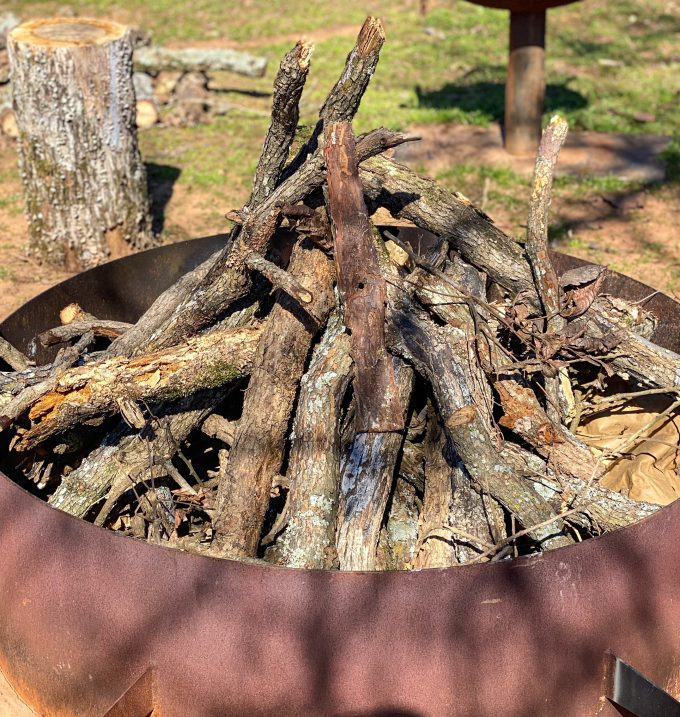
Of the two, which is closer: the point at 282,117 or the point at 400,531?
the point at 400,531

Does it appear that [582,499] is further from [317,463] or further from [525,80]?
[525,80]

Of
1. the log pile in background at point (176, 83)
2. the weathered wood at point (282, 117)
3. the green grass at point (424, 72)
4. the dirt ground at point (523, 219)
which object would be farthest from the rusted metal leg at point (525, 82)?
the weathered wood at point (282, 117)

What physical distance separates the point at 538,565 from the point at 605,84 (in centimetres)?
755

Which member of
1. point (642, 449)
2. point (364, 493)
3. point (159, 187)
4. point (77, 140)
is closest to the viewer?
point (364, 493)

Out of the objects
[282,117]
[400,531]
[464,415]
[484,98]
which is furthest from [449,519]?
[484,98]

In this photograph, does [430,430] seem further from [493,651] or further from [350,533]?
[493,651]

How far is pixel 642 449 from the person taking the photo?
3377 mm

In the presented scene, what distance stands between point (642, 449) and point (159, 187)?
4.82 metres

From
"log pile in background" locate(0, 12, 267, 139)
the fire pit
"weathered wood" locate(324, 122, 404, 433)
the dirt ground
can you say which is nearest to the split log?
"weathered wood" locate(324, 122, 404, 433)

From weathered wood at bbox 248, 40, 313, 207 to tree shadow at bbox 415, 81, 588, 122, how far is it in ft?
17.8

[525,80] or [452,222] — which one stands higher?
[452,222]

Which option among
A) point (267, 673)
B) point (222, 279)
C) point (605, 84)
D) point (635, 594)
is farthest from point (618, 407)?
point (605, 84)

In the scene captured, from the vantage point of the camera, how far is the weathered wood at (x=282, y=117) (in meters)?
2.89

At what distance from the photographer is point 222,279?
3.12 meters
